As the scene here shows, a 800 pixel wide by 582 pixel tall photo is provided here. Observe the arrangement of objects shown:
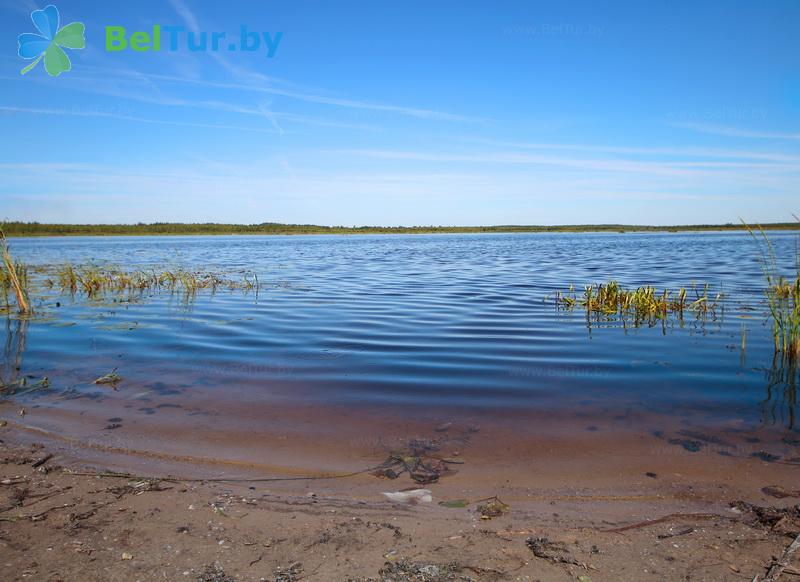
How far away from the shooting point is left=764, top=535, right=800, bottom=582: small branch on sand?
3115 mm

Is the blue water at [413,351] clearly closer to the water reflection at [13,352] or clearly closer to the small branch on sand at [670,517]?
the water reflection at [13,352]

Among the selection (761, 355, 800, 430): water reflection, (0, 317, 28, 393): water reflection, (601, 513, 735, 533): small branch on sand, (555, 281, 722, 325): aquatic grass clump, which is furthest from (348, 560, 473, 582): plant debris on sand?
(555, 281, 722, 325): aquatic grass clump

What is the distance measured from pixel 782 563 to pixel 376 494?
9.00 ft

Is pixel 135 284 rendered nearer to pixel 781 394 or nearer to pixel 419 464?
pixel 419 464

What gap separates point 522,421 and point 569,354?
11.2 feet

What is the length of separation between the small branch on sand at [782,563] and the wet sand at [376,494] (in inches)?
3.2

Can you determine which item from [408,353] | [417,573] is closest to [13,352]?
[408,353]

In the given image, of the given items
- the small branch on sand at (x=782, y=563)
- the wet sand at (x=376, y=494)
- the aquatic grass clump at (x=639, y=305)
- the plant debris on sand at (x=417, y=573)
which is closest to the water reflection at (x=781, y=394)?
the wet sand at (x=376, y=494)

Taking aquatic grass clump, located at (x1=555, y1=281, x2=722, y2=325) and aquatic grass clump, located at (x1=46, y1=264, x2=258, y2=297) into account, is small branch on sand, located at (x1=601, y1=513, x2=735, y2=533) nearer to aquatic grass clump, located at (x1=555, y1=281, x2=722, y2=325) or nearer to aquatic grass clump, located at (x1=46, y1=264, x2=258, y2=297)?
aquatic grass clump, located at (x1=555, y1=281, x2=722, y2=325)

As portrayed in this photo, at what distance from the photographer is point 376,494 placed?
4457 mm

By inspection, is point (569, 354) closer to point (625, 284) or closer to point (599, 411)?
point (599, 411)

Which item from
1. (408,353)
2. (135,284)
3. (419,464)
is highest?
(135,284)

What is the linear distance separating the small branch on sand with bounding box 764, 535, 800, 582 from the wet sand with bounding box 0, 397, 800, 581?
8cm

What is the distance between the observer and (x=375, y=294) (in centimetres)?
1692
